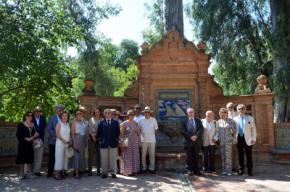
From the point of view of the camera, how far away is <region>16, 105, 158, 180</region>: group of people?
8609mm

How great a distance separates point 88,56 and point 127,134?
33.3ft

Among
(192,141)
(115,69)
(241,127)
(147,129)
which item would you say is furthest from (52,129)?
(115,69)

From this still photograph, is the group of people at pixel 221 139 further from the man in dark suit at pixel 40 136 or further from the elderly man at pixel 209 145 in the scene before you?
the man in dark suit at pixel 40 136

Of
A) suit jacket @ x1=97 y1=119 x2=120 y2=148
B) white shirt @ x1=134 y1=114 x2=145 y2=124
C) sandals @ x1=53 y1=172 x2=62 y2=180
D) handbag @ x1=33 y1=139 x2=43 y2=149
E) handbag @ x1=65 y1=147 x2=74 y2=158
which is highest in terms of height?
white shirt @ x1=134 y1=114 x2=145 y2=124

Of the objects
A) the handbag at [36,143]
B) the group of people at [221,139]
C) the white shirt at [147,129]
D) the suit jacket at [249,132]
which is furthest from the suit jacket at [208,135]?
the handbag at [36,143]

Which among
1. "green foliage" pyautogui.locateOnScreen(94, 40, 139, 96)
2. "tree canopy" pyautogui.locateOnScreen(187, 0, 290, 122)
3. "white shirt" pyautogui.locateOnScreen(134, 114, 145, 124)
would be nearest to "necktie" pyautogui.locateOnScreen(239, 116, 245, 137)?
"white shirt" pyautogui.locateOnScreen(134, 114, 145, 124)

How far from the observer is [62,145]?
865 cm

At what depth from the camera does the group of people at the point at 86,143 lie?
28.2 feet

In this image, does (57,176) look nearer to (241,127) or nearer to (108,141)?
(108,141)

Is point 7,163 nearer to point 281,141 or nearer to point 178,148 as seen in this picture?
point 178,148

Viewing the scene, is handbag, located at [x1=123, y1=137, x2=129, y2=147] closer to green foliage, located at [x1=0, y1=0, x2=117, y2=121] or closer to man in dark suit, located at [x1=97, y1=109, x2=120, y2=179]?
man in dark suit, located at [x1=97, y1=109, x2=120, y2=179]

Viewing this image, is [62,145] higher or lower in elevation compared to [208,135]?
lower

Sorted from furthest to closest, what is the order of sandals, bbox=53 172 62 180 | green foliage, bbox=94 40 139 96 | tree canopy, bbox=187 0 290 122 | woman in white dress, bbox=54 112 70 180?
green foliage, bbox=94 40 139 96, tree canopy, bbox=187 0 290 122, woman in white dress, bbox=54 112 70 180, sandals, bbox=53 172 62 180

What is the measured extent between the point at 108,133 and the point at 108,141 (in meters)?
0.20
